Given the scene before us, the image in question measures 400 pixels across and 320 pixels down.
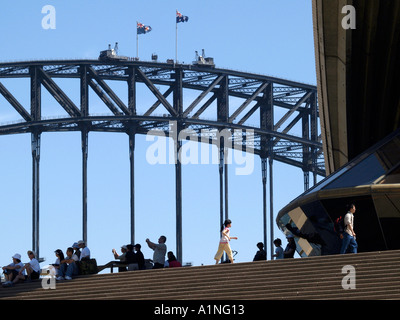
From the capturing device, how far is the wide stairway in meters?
22.4

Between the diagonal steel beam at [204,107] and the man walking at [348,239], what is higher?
the diagonal steel beam at [204,107]

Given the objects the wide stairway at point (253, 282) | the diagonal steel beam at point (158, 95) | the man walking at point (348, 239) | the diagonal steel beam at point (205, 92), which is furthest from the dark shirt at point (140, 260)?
the diagonal steel beam at point (205, 92)

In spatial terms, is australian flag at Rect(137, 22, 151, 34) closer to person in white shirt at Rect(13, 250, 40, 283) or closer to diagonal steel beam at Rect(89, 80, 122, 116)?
diagonal steel beam at Rect(89, 80, 122, 116)

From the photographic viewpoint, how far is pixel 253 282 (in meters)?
24.0

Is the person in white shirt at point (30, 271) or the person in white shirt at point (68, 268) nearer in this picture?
the person in white shirt at point (68, 268)

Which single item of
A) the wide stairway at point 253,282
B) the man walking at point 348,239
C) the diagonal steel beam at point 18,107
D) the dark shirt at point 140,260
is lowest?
the wide stairway at point 253,282

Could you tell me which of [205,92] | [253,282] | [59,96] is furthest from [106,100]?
[253,282]

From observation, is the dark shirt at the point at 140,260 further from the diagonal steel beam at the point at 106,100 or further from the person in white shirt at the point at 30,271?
the diagonal steel beam at the point at 106,100

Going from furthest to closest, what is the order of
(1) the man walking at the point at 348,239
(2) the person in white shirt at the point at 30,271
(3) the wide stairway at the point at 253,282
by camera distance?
(2) the person in white shirt at the point at 30,271 → (1) the man walking at the point at 348,239 → (3) the wide stairway at the point at 253,282

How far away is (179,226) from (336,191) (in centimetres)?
3202

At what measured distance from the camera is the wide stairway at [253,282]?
22.4 meters

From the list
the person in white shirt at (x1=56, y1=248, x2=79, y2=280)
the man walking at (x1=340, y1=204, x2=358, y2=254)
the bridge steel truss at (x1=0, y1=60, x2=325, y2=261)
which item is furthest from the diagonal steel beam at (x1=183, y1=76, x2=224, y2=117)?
the man walking at (x1=340, y1=204, x2=358, y2=254)

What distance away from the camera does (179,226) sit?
65188 mm

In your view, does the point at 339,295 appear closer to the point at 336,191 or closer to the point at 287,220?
the point at 336,191
